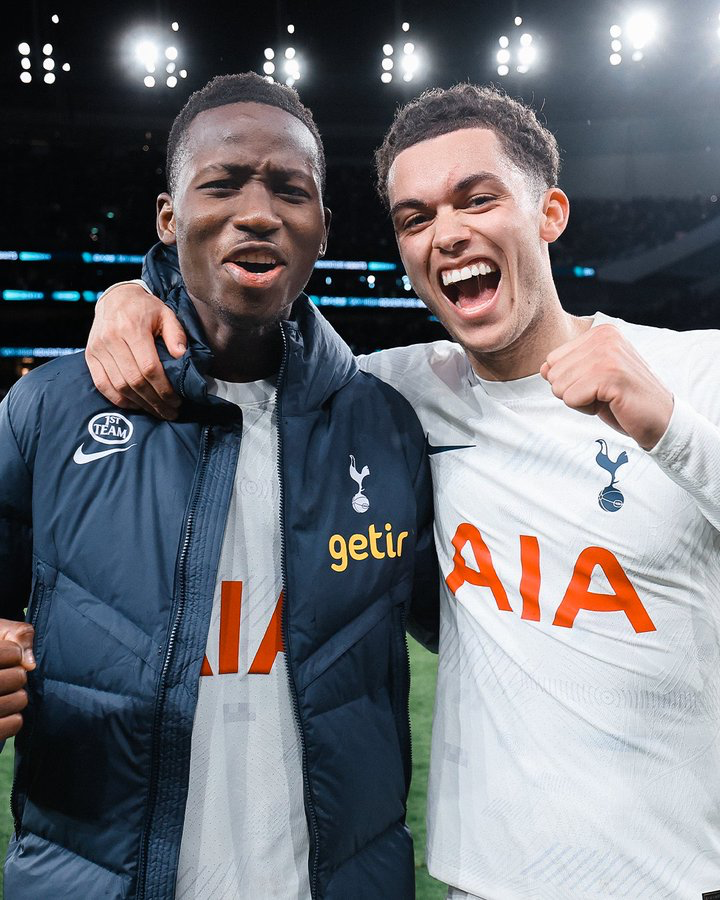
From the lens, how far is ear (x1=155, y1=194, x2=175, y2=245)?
1.57m

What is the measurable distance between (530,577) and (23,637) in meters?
0.83

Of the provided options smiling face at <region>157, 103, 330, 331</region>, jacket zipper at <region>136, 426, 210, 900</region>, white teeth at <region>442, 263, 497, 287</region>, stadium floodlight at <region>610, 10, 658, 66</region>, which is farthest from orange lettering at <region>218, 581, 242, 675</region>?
stadium floodlight at <region>610, 10, 658, 66</region>

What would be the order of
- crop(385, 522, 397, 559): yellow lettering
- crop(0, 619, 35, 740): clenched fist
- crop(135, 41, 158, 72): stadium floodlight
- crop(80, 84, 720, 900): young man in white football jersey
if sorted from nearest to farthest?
crop(0, 619, 35, 740): clenched fist → crop(80, 84, 720, 900): young man in white football jersey → crop(385, 522, 397, 559): yellow lettering → crop(135, 41, 158, 72): stadium floodlight

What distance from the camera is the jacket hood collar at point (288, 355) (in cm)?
133

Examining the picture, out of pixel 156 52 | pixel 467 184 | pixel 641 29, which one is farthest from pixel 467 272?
pixel 641 29

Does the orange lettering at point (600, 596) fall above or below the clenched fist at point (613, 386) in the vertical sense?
below

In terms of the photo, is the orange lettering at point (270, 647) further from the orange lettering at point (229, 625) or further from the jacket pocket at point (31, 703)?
the jacket pocket at point (31, 703)

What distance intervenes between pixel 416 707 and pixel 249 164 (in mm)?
3641

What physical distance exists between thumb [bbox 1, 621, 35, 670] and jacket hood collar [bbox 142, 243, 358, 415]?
1.43ft

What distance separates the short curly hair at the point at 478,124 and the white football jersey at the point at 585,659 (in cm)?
Answer: 47

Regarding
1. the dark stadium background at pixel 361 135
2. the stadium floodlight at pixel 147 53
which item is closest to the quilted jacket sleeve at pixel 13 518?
the dark stadium background at pixel 361 135

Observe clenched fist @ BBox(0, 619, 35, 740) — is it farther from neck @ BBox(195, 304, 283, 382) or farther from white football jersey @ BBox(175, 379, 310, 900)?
neck @ BBox(195, 304, 283, 382)

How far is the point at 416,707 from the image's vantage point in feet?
14.6

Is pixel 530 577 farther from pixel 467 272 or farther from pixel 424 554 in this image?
pixel 467 272
